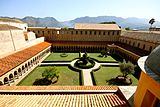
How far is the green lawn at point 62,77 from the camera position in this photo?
23375mm

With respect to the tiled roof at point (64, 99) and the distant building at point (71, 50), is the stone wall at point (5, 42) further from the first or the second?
the tiled roof at point (64, 99)

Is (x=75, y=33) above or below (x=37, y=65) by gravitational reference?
above

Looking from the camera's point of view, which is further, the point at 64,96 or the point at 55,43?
the point at 55,43

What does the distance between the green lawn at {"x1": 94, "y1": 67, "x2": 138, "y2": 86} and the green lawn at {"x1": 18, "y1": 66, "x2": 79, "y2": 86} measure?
12.3 ft

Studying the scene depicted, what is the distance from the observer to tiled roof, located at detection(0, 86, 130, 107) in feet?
31.5

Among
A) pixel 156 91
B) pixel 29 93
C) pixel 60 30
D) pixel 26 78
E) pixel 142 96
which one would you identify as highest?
pixel 60 30

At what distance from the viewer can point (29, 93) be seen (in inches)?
472

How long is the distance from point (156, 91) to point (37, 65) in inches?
1135

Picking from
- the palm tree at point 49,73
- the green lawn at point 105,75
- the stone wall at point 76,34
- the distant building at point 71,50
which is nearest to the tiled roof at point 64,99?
the distant building at point 71,50

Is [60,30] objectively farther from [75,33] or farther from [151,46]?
[151,46]

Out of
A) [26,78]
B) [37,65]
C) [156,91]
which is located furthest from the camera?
[37,65]

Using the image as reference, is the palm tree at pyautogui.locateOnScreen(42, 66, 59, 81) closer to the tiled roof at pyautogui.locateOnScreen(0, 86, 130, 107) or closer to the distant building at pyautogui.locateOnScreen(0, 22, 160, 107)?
the distant building at pyautogui.locateOnScreen(0, 22, 160, 107)

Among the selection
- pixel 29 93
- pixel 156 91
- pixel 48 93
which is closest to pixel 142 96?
pixel 156 91

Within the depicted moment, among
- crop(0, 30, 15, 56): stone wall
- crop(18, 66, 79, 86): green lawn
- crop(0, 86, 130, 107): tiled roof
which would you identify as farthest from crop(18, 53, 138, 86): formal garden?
crop(0, 86, 130, 107): tiled roof
